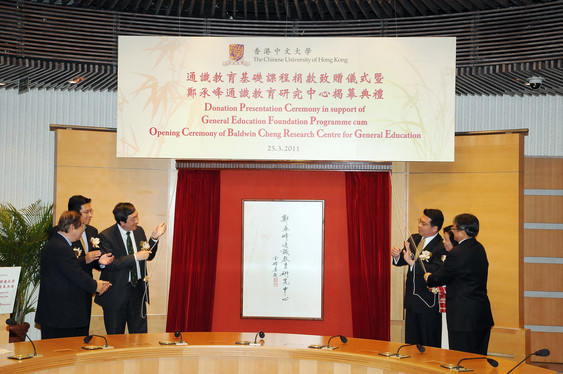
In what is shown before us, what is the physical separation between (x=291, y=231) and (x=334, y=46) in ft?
6.81

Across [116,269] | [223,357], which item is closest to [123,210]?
[116,269]

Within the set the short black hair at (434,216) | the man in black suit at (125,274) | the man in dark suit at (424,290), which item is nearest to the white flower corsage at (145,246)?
the man in black suit at (125,274)

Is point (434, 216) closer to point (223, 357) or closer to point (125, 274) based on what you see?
point (223, 357)

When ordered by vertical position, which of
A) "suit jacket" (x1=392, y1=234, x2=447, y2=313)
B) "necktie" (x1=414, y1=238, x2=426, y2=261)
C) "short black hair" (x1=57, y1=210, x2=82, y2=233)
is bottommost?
"suit jacket" (x1=392, y1=234, x2=447, y2=313)

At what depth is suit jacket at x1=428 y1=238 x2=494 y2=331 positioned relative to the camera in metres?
4.38

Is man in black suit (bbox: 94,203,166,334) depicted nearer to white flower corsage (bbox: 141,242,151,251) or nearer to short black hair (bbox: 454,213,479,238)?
white flower corsage (bbox: 141,242,151,251)

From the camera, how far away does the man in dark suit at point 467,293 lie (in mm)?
4383

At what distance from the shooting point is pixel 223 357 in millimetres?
3945

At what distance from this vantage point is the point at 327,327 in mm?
6551

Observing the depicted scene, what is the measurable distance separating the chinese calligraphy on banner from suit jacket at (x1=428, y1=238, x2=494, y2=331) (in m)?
2.27

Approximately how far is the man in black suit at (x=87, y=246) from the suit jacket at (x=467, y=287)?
2.55m

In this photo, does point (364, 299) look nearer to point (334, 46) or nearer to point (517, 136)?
point (517, 136)

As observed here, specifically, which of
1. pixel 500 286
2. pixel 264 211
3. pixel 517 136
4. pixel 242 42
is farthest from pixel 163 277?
pixel 517 136

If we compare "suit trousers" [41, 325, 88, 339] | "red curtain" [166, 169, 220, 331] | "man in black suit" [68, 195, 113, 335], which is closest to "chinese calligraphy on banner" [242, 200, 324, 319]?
"red curtain" [166, 169, 220, 331]
